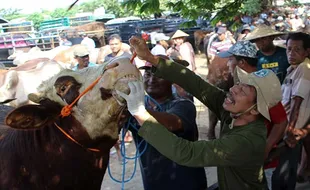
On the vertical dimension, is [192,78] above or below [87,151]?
above

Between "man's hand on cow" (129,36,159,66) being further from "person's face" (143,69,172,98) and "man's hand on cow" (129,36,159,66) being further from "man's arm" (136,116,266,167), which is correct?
"man's arm" (136,116,266,167)

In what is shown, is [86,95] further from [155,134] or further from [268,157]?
[268,157]

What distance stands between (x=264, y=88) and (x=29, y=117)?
1519mm

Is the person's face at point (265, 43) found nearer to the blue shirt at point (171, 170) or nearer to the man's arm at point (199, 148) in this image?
the blue shirt at point (171, 170)

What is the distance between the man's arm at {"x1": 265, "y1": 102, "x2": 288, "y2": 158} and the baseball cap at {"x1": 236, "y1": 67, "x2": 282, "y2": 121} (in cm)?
26

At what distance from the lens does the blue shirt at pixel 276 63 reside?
4.45m

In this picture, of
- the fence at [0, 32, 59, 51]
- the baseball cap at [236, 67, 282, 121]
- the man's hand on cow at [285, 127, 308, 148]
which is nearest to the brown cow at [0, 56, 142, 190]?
the baseball cap at [236, 67, 282, 121]

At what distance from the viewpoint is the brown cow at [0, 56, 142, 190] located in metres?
2.02

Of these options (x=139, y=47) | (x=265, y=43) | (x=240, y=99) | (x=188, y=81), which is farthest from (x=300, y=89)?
(x=139, y=47)

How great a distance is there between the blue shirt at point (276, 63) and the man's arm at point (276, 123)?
1778 millimetres

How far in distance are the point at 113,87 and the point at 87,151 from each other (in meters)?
0.46

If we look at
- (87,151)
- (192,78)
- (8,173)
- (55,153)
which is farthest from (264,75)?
(8,173)

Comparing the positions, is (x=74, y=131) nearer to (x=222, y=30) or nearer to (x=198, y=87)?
(x=198, y=87)

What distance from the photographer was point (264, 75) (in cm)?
242
